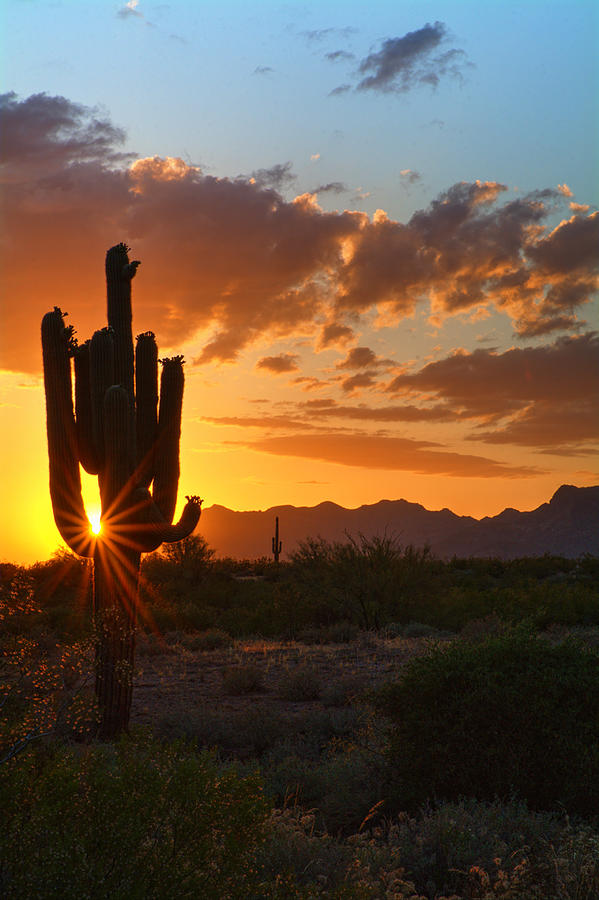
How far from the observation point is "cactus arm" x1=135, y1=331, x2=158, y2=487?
12656mm

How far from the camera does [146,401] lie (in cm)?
1291

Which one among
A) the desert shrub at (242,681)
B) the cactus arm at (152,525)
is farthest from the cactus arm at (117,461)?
the desert shrub at (242,681)

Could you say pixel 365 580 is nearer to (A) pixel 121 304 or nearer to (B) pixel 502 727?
(A) pixel 121 304

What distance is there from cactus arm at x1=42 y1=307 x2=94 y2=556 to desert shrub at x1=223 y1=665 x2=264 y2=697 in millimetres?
3456

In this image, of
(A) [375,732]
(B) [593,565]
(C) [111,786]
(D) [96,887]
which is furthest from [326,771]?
(B) [593,565]

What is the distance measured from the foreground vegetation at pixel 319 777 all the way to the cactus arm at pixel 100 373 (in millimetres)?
3386

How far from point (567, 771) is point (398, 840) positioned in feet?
6.39

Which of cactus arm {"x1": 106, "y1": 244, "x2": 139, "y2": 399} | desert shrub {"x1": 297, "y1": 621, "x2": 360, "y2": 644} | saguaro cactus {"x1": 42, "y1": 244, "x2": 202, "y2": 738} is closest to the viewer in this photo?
saguaro cactus {"x1": 42, "y1": 244, "x2": 202, "y2": 738}

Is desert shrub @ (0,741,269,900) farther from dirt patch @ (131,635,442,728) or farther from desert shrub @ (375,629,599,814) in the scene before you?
dirt patch @ (131,635,442,728)

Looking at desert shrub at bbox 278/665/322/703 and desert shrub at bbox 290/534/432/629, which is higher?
desert shrub at bbox 290/534/432/629

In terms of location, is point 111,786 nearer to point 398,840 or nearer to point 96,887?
point 96,887

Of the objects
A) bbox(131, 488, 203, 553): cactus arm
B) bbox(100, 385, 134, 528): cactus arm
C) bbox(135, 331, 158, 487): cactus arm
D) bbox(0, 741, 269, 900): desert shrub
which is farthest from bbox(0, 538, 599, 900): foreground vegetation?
bbox(135, 331, 158, 487): cactus arm

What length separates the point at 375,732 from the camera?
30.3ft

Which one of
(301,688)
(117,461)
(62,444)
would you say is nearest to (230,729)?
(301,688)
